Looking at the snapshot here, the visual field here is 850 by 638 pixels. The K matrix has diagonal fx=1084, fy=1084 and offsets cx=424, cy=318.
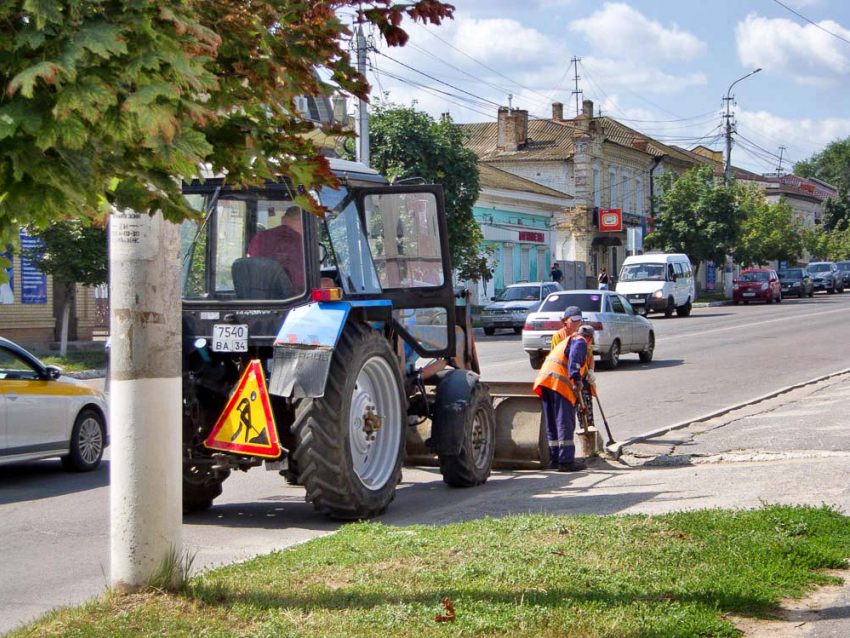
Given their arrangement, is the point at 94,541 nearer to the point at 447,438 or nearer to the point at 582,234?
the point at 447,438

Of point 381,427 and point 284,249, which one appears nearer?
point 284,249

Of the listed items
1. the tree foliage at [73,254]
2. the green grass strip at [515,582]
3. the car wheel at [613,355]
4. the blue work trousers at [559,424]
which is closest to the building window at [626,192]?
the car wheel at [613,355]

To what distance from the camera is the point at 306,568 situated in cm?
594

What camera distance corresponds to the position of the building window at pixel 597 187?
6188 cm

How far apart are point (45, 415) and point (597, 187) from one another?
A: 54.1 metres

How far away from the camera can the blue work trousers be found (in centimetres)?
1071

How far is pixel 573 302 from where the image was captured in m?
23.0

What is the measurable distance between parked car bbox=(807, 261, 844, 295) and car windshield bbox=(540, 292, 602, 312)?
47.3 meters

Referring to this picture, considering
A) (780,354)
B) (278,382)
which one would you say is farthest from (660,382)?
(278,382)

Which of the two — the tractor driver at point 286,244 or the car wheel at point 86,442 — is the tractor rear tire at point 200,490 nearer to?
the tractor driver at point 286,244

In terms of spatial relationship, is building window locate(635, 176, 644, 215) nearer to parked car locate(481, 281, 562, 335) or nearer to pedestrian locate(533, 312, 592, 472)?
parked car locate(481, 281, 562, 335)

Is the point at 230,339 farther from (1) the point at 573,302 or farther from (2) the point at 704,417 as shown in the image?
(1) the point at 573,302

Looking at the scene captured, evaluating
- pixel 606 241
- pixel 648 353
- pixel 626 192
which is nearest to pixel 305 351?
pixel 648 353

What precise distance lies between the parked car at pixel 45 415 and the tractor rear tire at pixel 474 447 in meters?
4.08
